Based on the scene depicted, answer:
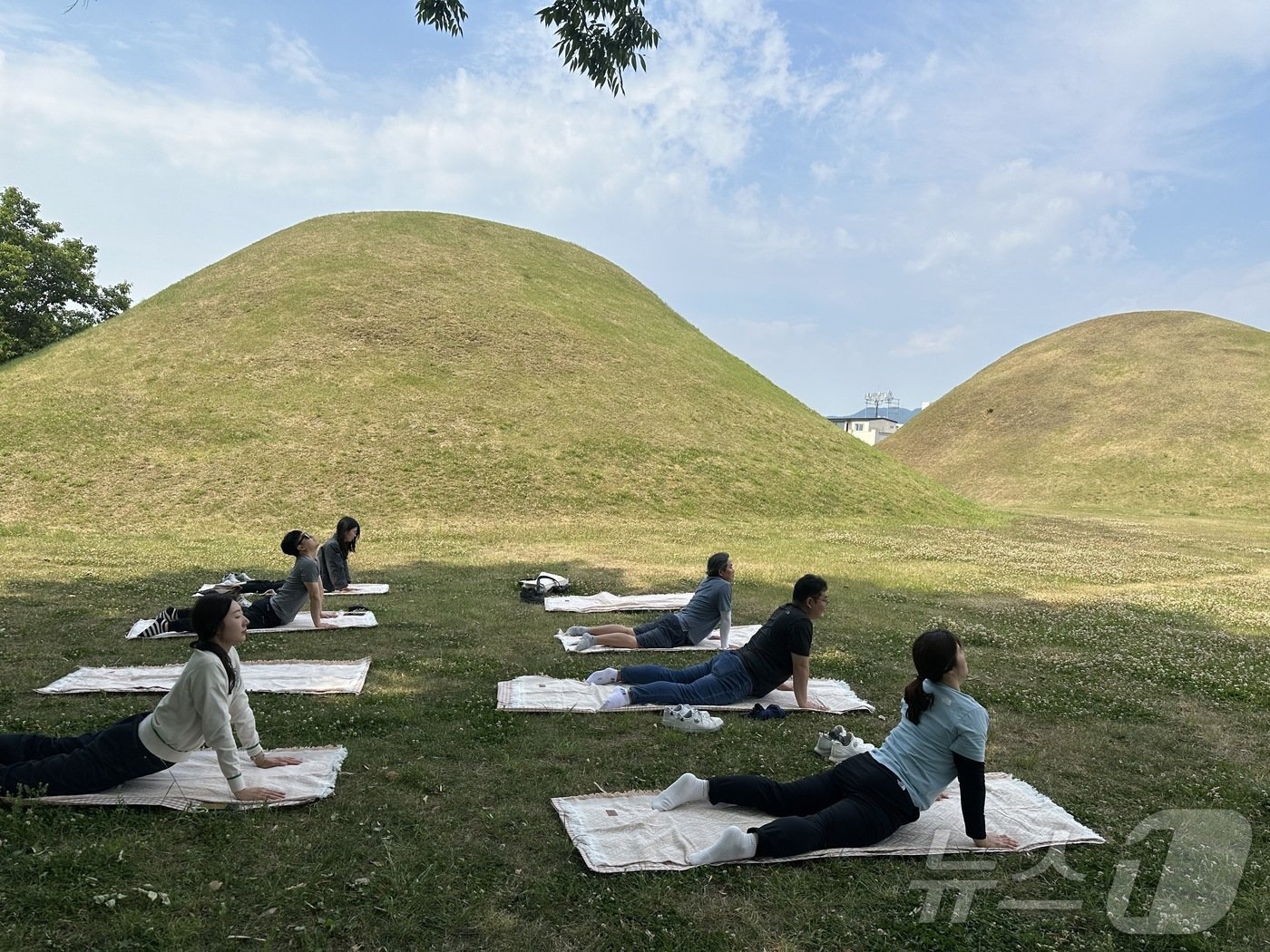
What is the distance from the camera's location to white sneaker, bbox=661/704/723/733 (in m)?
8.00

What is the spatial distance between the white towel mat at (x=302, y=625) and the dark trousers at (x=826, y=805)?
27.1 feet

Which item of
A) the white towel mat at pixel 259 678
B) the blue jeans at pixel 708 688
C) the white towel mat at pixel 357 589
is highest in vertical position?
the white towel mat at pixel 357 589

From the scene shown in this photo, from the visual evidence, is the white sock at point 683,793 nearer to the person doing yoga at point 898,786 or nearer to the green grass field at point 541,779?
the person doing yoga at point 898,786

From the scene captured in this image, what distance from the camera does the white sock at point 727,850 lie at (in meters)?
5.39

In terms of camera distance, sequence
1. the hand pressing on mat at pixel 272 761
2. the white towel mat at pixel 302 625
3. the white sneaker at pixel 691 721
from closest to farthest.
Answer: the hand pressing on mat at pixel 272 761 < the white sneaker at pixel 691 721 < the white towel mat at pixel 302 625

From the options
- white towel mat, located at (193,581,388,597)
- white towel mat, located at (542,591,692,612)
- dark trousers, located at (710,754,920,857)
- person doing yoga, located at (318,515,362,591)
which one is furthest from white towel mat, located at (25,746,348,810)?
white towel mat, located at (193,581,388,597)

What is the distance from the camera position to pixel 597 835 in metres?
5.78

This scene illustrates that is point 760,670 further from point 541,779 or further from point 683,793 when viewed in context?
point 541,779

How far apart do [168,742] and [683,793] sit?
13.5ft

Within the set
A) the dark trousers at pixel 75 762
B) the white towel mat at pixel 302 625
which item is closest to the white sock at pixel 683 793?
the dark trousers at pixel 75 762

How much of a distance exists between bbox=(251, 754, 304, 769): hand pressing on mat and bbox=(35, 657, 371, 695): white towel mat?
7.62 feet

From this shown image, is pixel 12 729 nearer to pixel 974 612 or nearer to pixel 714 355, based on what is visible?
pixel 974 612

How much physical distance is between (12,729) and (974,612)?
15.0 meters

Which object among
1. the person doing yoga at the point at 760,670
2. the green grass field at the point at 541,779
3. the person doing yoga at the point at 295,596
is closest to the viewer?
the green grass field at the point at 541,779
